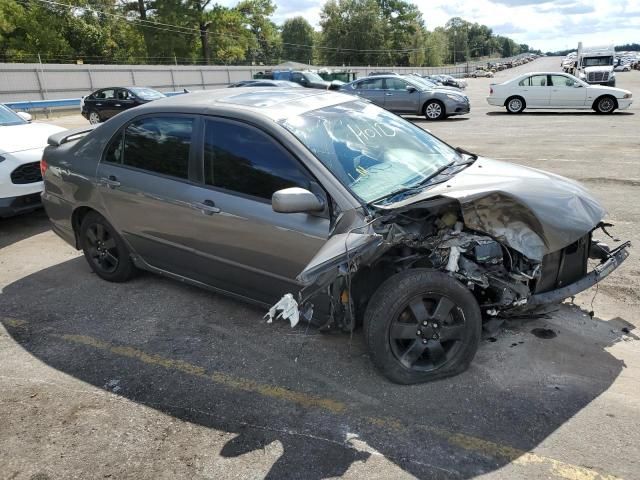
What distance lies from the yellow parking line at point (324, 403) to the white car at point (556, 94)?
17.8 m

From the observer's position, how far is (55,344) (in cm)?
383

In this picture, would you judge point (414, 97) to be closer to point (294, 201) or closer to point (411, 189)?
point (411, 189)

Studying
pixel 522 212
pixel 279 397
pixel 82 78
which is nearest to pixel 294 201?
pixel 279 397

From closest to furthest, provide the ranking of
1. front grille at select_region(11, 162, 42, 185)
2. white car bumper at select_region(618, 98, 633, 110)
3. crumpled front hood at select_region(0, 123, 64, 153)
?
front grille at select_region(11, 162, 42, 185) → crumpled front hood at select_region(0, 123, 64, 153) → white car bumper at select_region(618, 98, 633, 110)

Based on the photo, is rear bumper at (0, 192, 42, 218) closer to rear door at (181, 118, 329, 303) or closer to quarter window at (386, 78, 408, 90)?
rear door at (181, 118, 329, 303)

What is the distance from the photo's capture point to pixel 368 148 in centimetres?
366

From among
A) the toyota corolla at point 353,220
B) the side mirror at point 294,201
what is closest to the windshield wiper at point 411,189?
the toyota corolla at point 353,220

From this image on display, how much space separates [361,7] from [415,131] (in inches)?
3898

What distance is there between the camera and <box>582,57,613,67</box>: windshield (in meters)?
31.0

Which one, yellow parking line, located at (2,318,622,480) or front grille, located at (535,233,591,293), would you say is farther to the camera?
front grille, located at (535,233,591,293)

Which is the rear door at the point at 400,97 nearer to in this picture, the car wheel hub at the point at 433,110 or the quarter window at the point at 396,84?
the quarter window at the point at 396,84

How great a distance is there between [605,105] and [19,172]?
17527mm

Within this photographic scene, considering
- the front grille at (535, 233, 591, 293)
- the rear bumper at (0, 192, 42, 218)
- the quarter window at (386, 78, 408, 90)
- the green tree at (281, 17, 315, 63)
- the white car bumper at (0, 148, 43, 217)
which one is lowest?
the front grille at (535, 233, 591, 293)

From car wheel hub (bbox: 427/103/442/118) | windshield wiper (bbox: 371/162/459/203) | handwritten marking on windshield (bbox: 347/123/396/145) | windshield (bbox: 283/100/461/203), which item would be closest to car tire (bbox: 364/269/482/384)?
windshield wiper (bbox: 371/162/459/203)
